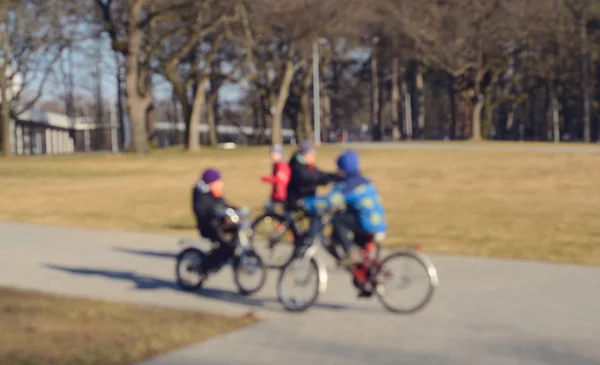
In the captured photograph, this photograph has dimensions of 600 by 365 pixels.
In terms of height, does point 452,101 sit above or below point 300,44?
below

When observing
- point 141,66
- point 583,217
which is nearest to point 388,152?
point 141,66

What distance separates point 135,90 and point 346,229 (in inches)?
1334

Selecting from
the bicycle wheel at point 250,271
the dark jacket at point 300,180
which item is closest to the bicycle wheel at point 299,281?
the bicycle wheel at point 250,271

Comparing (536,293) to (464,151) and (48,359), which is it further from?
(464,151)

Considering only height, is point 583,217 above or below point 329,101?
below

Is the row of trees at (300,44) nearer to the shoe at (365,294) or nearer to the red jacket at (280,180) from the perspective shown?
the red jacket at (280,180)

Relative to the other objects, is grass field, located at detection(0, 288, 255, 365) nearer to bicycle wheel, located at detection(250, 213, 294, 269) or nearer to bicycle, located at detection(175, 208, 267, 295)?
bicycle, located at detection(175, 208, 267, 295)

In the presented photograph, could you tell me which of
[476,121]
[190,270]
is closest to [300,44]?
[476,121]

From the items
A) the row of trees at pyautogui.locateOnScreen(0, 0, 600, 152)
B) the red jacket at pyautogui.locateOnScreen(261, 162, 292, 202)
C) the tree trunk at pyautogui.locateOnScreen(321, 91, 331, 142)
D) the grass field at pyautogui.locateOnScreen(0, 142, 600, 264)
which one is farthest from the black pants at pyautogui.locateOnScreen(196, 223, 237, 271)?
the tree trunk at pyautogui.locateOnScreen(321, 91, 331, 142)

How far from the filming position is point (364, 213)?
9.02 metres

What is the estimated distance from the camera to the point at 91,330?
786 cm

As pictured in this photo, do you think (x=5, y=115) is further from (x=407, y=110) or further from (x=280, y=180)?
(x=407, y=110)

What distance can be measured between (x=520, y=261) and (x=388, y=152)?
107 feet

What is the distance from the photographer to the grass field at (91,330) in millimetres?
6938
